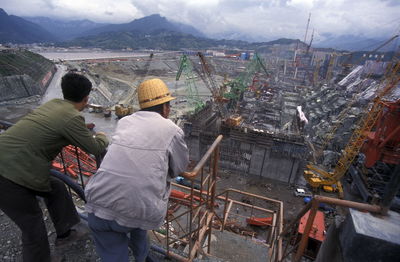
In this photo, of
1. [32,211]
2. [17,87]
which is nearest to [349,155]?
[32,211]

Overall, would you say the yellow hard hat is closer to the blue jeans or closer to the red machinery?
the blue jeans

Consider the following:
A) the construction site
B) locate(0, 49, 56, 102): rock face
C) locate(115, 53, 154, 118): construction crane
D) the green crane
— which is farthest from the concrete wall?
locate(0, 49, 56, 102): rock face

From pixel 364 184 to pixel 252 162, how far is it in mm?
8357

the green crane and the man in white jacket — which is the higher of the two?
the man in white jacket

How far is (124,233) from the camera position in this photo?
6.81ft

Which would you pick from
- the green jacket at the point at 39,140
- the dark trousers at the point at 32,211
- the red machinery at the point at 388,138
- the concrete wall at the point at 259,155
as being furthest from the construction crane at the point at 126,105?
the green jacket at the point at 39,140

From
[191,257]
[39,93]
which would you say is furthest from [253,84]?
[191,257]

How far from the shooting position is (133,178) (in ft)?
5.53

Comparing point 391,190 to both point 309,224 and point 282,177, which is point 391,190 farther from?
point 282,177

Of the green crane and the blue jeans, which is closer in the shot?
the blue jeans

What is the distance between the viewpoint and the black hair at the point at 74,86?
2249 millimetres

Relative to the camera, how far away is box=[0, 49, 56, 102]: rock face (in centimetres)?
2662

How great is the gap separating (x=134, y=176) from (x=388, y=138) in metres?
17.7

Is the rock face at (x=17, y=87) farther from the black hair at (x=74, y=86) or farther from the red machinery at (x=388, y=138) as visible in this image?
the red machinery at (x=388, y=138)
